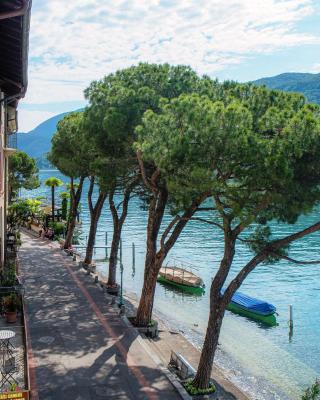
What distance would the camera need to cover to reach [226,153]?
42.8 ft

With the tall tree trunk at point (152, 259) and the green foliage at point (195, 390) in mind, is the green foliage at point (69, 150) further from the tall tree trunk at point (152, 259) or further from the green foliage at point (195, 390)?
the green foliage at point (195, 390)

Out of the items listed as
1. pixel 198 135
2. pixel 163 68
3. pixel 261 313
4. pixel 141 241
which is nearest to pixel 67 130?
pixel 163 68

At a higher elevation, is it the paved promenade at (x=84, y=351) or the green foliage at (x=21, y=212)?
the green foliage at (x=21, y=212)

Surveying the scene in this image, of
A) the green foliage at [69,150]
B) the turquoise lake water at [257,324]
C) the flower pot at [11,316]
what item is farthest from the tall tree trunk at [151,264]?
the green foliage at [69,150]

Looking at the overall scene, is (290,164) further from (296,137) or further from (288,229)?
(288,229)

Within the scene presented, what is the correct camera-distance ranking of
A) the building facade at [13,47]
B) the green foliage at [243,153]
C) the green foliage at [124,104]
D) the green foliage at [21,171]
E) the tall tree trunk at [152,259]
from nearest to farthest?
the building facade at [13,47]
the green foliage at [243,153]
the green foliage at [124,104]
the tall tree trunk at [152,259]
the green foliage at [21,171]

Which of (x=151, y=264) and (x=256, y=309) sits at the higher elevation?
(x=151, y=264)

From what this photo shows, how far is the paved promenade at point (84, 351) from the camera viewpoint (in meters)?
13.5

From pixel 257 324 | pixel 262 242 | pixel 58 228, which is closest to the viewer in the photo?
pixel 262 242

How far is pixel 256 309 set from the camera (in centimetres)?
2959

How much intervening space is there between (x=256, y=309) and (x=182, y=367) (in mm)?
14633

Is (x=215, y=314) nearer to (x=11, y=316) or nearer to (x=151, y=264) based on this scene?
(x=151, y=264)

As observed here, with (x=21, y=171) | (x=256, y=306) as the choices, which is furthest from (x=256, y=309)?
(x=21, y=171)

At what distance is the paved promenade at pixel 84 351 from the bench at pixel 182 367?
3.14 feet
